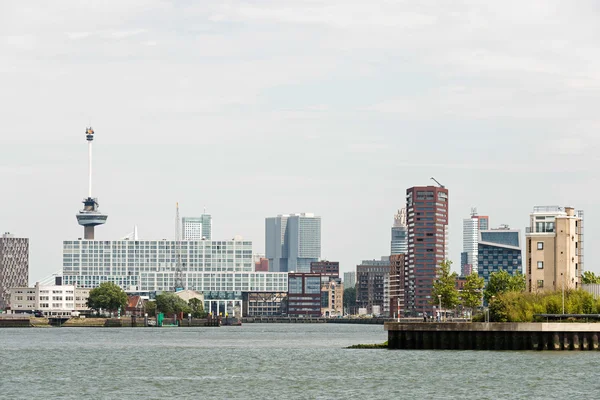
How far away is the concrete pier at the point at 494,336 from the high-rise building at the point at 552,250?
165 feet

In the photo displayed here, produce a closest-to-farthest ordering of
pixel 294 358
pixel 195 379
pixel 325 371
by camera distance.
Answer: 1. pixel 195 379
2. pixel 325 371
3. pixel 294 358

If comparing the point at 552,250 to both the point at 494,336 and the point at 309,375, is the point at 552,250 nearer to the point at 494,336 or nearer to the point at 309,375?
the point at 494,336

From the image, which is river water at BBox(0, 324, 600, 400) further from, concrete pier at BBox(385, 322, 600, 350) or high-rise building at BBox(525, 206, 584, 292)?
high-rise building at BBox(525, 206, 584, 292)

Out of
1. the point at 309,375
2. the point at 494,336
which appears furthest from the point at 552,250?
the point at 309,375

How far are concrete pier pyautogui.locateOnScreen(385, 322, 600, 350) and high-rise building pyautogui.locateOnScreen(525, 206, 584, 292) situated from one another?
50.2m

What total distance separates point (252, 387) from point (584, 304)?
67.2 metres

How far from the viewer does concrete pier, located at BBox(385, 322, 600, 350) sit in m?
140

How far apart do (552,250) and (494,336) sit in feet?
181

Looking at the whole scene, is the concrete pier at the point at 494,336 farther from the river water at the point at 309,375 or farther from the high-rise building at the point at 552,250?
the high-rise building at the point at 552,250

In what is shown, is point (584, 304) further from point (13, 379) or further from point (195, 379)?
point (13, 379)

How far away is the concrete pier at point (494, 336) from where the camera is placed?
459 ft

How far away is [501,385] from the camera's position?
10781 centimetres

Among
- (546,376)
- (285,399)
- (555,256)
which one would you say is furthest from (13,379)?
(555,256)

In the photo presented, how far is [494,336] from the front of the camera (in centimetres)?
14325
